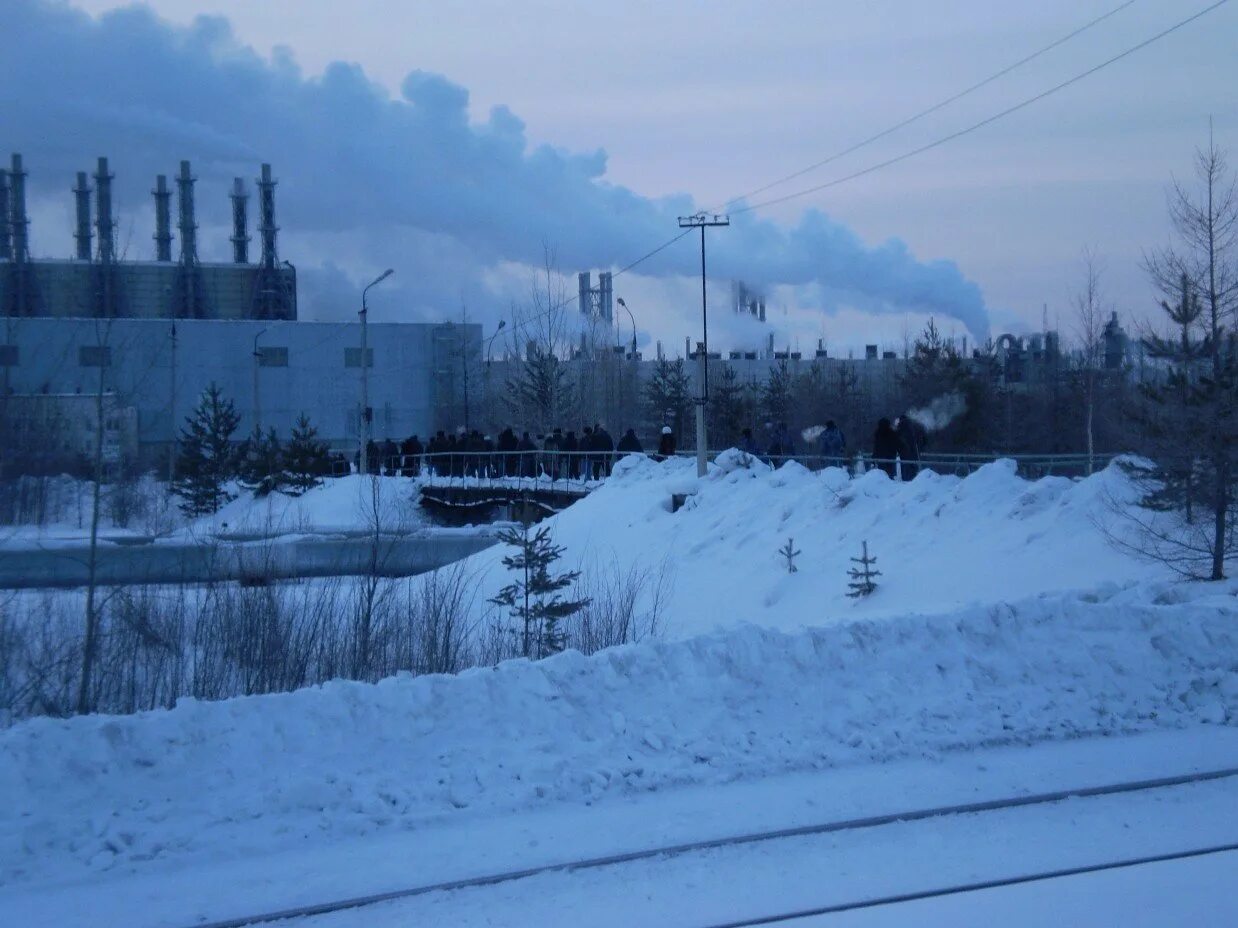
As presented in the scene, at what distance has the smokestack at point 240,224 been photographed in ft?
212

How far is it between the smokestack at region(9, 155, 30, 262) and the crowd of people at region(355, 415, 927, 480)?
24611 millimetres

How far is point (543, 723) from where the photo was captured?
7602mm

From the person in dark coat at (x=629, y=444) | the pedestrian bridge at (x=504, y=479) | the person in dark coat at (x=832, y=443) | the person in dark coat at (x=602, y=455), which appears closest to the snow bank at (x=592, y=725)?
the person in dark coat at (x=832, y=443)

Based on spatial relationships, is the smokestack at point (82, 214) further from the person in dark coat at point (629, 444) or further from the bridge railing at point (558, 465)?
the person in dark coat at point (629, 444)

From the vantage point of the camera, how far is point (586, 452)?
34906 mm

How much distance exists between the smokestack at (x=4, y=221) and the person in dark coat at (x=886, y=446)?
164ft

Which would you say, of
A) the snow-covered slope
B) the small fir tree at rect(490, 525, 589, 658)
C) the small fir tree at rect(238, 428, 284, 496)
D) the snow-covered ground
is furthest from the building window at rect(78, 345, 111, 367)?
the small fir tree at rect(238, 428, 284, 496)

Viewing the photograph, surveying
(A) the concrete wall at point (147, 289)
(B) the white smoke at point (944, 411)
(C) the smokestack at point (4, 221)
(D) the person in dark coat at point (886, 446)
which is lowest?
(D) the person in dark coat at point (886, 446)

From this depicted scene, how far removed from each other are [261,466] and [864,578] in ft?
87.6

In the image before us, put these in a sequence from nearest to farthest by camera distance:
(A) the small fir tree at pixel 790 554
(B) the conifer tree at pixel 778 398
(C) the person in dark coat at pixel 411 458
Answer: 1. (A) the small fir tree at pixel 790 554
2. (C) the person in dark coat at pixel 411 458
3. (B) the conifer tree at pixel 778 398

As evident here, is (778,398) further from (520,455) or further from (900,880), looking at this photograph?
(900,880)

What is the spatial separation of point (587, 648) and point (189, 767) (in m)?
5.61

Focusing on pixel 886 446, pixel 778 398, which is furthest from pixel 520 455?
pixel 778 398

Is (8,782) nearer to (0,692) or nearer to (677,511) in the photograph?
(0,692)
